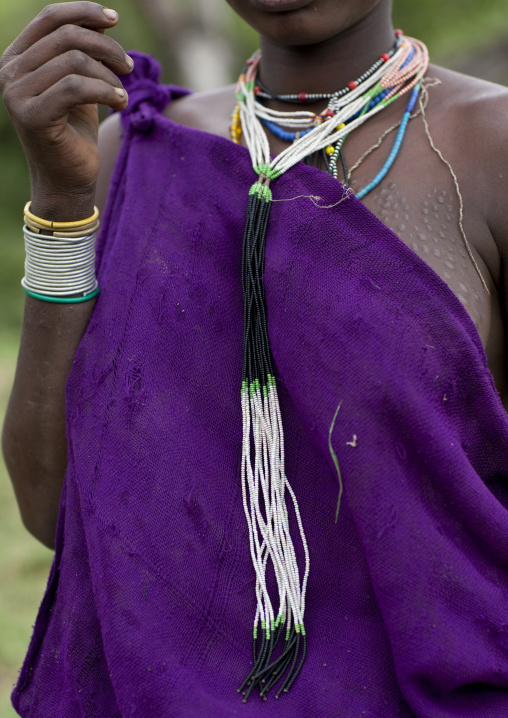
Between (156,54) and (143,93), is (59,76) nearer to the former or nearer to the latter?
(143,93)

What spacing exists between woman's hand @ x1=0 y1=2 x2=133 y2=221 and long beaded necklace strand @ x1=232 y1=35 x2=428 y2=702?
1.01ft

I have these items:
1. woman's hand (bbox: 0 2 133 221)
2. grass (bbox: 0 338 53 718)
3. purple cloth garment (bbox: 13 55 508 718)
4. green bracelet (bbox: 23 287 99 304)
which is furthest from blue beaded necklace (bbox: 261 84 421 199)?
grass (bbox: 0 338 53 718)

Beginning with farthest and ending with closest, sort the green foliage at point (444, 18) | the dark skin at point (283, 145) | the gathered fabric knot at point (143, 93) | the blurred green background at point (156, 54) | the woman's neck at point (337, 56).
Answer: the green foliage at point (444, 18)
the blurred green background at point (156, 54)
the gathered fabric knot at point (143, 93)
the woman's neck at point (337, 56)
the dark skin at point (283, 145)

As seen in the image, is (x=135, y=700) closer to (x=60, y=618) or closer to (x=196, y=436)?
(x=60, y=618)

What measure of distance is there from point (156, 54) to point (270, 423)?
5.58 metres

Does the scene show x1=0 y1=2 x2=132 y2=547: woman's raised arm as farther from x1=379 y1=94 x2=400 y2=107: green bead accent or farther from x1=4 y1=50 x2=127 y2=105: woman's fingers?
x1=379 y1=94 x2=400 y2=107: green bead accent

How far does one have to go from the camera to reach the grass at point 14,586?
108 inches

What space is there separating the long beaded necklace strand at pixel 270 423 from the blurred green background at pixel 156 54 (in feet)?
5.55

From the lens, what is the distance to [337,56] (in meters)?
1.56

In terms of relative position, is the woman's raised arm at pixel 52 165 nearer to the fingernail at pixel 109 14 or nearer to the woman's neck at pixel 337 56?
the fingernail at pixel 109 14

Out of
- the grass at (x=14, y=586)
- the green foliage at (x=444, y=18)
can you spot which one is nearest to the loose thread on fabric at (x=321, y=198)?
the grass at (x=14, y=586)

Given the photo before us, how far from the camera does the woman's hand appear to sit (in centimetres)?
129

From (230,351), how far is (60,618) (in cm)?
56

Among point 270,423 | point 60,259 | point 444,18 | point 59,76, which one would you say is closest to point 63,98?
point 59,76
